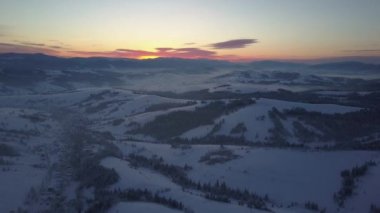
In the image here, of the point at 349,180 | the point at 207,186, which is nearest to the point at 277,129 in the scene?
the point at 349,180

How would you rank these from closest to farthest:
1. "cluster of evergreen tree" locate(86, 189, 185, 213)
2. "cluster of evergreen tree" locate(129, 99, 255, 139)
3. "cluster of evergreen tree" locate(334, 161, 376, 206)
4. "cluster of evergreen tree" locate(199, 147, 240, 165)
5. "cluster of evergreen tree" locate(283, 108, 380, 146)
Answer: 1. "cluster of evergreen tree" locate(86, 189, 185, 213)
2. "cluster of evergreen tree" locate(334, 161, 376, 206)
3. "cluster of evergreen tree" locate(199, 147, 240, 165)
4. "cluster of evergreen tree" locate(283, 108, 380, 146)
5. "cluster of evergreen tree" locate(129, 99, 255, 139)

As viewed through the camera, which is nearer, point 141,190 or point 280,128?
point 141,190

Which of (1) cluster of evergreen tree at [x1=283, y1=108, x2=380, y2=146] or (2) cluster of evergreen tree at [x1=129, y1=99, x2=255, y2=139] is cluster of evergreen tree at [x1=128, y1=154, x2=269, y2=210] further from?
(1) cluster of evergreen tree at [x1=283, y1=108, x2=380, y2=146]

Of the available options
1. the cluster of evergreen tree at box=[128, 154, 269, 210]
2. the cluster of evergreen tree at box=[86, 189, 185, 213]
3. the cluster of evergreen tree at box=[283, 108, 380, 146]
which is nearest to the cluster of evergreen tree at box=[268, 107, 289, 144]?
the cluster of evergreen tree at box=[283, 108, 380, 146]

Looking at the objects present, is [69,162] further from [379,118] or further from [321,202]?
[379,118]

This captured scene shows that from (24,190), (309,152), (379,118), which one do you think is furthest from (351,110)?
(24,190)

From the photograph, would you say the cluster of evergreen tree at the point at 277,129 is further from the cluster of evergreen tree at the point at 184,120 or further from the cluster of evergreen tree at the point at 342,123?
the cluster of evergreen tree at the point at 184,120
